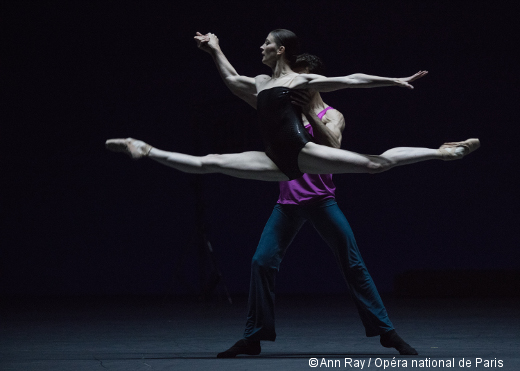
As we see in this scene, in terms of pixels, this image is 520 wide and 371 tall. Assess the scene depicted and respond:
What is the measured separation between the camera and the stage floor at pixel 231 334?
2.99 metres

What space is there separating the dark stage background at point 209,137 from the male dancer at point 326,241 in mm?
3954

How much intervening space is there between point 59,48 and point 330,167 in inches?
209

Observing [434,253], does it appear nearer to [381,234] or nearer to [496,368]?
[381,234]

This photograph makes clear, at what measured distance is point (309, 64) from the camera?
11.0 feet

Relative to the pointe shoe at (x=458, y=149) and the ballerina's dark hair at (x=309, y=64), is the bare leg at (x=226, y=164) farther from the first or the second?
the pointe shoe at (x=458, y=149)

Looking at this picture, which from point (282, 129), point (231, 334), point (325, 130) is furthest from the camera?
point (231, 334)

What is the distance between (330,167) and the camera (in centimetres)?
296

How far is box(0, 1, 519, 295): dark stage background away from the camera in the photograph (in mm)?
7141

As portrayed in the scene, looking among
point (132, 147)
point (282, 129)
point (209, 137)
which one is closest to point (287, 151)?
point (282, 129)

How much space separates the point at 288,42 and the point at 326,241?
3.23 feet

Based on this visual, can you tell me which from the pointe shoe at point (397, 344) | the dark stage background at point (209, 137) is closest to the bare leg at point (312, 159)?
the pointe shoe at point (397, 344)

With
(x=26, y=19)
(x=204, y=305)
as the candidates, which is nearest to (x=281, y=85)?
(x=204, y=305)

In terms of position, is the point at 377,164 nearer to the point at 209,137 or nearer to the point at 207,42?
the point at 207,42

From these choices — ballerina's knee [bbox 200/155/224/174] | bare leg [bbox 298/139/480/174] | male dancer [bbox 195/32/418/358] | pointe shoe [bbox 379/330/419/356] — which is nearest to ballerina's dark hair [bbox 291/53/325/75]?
male dancer [bbox 195/32/418/358]
